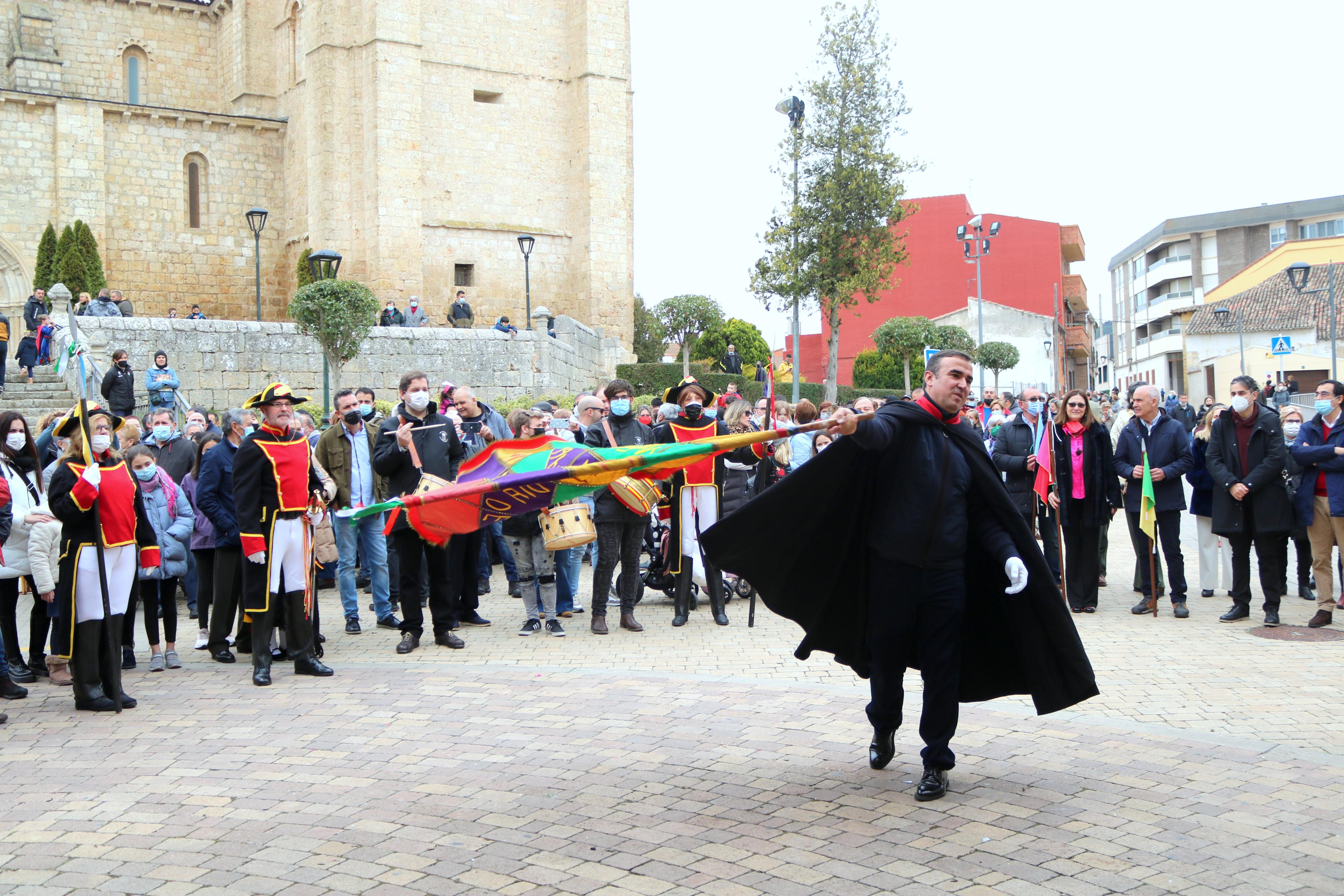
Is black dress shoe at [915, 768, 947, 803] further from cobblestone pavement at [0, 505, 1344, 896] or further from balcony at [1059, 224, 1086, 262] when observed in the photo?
balcony at [1059, 224, 1086, 262]

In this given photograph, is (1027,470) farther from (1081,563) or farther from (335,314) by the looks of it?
(335,314)

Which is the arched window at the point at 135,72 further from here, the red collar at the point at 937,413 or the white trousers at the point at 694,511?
the red collar at the point at 937,413

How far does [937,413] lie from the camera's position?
528cm

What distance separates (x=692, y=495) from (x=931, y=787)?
16.7ft

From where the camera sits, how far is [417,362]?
96.0ft

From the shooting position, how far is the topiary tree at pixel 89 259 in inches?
1321

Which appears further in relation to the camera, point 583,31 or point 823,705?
point 583,31

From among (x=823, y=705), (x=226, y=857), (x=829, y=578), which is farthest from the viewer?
(x=823, y=705)

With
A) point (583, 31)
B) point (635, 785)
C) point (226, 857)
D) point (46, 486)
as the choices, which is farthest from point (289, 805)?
point (583, 31)

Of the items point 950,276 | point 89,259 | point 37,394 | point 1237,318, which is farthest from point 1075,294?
point 37,394

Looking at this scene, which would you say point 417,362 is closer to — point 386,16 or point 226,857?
point 386,16

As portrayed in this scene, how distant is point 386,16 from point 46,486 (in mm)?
31130

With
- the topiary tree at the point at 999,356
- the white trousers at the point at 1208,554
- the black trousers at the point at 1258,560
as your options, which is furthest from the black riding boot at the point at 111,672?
the topiary tree at the point at 999,356

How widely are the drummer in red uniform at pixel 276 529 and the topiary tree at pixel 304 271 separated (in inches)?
1121
